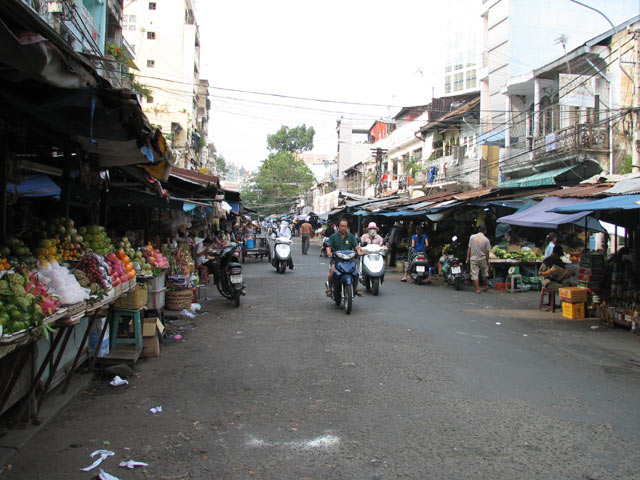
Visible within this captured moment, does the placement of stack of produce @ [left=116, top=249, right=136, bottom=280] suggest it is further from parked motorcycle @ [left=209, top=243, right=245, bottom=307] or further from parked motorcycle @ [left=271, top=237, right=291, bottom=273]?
parked motorcycle @ [left=271, top=237, right=291, bottom=273]

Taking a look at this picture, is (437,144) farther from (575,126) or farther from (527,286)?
(527,286)

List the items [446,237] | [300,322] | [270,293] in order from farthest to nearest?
[446,237] → [270,293] → [300,322]

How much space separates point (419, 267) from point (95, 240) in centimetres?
1043

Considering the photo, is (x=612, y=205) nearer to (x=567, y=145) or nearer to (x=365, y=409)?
(x=365, y=409)

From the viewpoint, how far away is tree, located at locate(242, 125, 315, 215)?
2820 inches

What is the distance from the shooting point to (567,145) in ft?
58.9

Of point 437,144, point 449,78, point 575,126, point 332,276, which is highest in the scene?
point 449,78

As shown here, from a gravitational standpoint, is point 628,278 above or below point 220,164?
below

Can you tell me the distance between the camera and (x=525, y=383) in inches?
206

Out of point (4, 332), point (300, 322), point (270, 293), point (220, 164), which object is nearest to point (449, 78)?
point (270, 293)

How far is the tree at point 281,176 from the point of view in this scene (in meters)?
71.6

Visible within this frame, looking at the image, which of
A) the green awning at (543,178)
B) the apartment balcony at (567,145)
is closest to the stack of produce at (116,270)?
the apartment balcony at (567,145)

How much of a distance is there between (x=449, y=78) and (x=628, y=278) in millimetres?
31683

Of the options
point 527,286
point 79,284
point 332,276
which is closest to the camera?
point 79,284
